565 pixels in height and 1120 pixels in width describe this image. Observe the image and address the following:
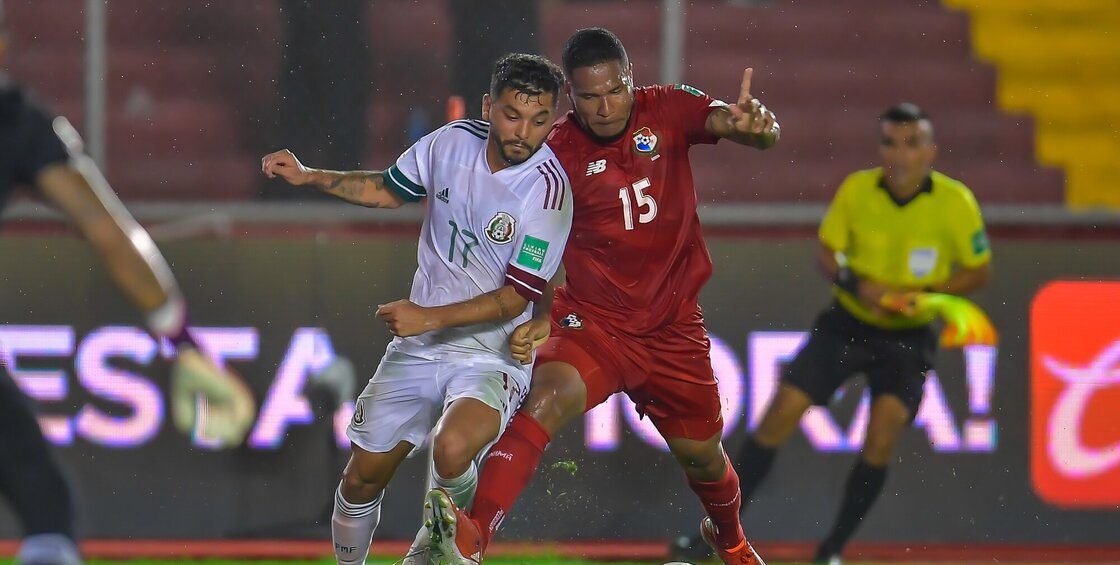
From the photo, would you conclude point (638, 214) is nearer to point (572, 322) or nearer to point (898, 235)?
point (572, 322)

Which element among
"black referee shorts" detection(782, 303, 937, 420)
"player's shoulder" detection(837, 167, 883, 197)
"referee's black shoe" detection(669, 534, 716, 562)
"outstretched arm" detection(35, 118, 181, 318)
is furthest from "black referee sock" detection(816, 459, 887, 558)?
"outstretched arm" detection(35, 118, 181, 318)

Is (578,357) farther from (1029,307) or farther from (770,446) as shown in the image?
(1029,307)

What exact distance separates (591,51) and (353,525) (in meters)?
1.61

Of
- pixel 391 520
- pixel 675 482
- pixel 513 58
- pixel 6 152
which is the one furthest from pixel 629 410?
pixel 6 152

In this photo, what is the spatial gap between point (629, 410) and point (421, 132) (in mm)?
1389

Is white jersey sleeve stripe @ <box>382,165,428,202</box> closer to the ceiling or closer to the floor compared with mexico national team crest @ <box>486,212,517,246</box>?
closer to the ceiling

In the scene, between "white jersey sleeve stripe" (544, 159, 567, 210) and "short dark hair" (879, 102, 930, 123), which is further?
"short dark hair" (879, 102, 930, 123)

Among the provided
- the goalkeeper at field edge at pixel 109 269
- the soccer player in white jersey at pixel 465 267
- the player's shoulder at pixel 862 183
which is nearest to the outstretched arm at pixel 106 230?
the goalkeeper at field edge at pixel 109 269

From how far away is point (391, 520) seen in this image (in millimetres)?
5684

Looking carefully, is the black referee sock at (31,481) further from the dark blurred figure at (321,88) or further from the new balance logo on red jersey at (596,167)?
the dark blurred figure at (321,88)

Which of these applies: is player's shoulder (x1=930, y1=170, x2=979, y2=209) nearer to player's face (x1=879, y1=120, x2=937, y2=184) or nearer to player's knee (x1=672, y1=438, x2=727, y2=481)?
player's face (x1=879, y1=120, x2=937, y2=184)

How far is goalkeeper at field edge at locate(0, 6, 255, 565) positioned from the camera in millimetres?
3025

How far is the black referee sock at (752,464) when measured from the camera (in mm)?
5668

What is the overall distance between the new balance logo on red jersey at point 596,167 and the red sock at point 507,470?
31.0 inches
